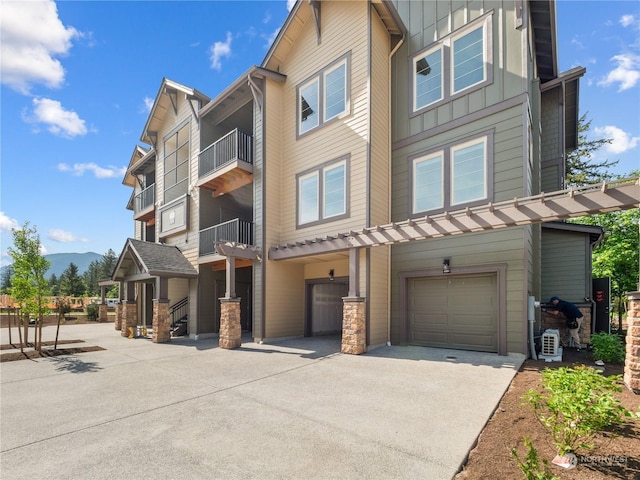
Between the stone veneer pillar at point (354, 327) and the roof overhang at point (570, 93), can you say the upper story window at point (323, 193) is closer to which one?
the stone veneer pillar at point (354, 327)

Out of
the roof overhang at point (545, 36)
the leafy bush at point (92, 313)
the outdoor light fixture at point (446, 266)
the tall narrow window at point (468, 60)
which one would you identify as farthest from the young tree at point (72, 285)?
the roof overhang at point (545, 36)

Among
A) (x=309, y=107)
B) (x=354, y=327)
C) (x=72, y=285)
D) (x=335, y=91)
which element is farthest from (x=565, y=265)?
(x=72, y=285)

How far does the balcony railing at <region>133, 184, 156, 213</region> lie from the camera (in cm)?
1781

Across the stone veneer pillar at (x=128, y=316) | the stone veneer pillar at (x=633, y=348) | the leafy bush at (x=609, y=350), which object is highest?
the stone veneer pillar at (x=633, y=348)

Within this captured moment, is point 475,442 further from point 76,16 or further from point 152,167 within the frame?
point 152,167

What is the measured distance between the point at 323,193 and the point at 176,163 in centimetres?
932

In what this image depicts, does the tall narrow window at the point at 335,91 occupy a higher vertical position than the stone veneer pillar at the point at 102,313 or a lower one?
higher

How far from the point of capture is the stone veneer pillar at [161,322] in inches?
484

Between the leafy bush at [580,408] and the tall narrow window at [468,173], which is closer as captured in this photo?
the leafy bush at [580,408]

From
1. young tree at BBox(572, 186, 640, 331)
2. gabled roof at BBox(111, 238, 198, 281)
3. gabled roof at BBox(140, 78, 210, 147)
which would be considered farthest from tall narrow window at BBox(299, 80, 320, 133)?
young tree at BBox(572, 186, 640, 331)

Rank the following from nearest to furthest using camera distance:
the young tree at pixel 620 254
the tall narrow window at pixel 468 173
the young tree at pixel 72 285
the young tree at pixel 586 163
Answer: the tall narrow window at pixel 468 173
the young tree at pixel 620 254
the young tree at pixel 586 163
the young tree at pixel 72 285

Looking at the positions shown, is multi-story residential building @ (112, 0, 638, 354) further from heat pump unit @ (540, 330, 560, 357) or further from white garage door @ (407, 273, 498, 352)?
heat pump unit @ (540, 330, 560, 357)

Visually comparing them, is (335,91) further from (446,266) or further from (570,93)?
(570,93)

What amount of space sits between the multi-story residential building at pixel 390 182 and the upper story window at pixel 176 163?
1.68m
